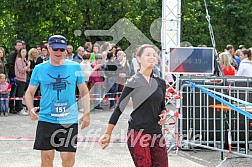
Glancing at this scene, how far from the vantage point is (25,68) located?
14.9 meters

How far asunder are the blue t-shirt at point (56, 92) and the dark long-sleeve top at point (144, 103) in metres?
0.70

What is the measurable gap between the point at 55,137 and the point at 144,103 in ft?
3.88

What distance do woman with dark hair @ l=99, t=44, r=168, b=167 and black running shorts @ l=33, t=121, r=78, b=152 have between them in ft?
1.74

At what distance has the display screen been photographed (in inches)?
367

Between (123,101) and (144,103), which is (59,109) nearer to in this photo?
(123,101)

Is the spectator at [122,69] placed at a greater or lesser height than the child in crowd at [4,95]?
greater

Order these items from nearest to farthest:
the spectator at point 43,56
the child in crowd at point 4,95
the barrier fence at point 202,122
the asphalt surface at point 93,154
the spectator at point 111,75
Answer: the asphalt surface at point 93,154, the barrier fence at point 202,122, the child in crowd at point 4,95, the spectator at point 43,56, the spectator at point 111,75

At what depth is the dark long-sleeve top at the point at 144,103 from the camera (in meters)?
5.84

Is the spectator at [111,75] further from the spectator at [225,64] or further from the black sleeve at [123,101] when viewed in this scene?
the black sleeve at [123,101]

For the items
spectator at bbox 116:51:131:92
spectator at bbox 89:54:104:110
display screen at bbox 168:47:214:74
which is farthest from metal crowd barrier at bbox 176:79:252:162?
spectator at bbox 116:51:131:92

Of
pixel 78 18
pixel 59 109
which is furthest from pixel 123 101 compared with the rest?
pixel 78 18

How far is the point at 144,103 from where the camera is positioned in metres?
5.87

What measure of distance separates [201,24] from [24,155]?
21.4 m

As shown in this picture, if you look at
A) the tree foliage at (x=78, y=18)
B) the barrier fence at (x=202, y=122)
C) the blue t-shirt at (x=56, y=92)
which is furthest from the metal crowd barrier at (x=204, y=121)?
the tree foliage at (x=78, y=18)
